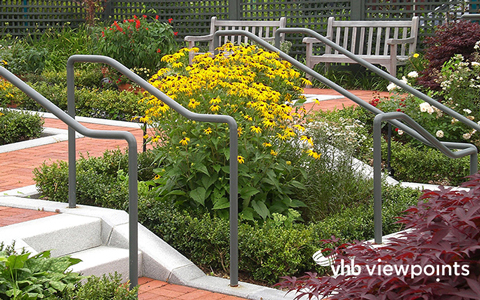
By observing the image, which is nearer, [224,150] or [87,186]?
[224,150]

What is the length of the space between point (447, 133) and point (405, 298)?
5.33 m

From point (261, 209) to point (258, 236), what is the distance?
49cm

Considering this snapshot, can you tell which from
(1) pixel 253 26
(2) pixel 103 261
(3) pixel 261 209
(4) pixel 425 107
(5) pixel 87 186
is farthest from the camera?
(1) pixel 253 26

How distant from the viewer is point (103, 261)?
387 cm

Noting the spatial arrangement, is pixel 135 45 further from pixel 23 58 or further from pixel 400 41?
pixel 400 41

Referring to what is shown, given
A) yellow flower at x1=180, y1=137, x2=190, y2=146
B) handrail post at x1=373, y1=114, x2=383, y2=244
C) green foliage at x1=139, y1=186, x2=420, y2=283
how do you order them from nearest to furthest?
green foliage at x1=139, y1=186, x2=420, y2=283 → handrail post at x1=373, y1=114, x2=383, y2=244 → yellow flower at x1=180, y1=137, x2=190, y2=146

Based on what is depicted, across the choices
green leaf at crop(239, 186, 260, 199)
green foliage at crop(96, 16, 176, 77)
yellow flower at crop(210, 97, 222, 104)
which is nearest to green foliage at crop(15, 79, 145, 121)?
green foliage at crop(96, 16, 176, 77)

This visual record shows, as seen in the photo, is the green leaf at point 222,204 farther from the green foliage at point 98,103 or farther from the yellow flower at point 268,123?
the green foliage at point 98,103

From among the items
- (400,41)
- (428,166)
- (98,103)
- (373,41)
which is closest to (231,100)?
(428,166)

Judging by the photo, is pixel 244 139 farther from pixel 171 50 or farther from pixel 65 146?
pixel 171 50

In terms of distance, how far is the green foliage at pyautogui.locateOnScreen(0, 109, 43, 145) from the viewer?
22.7 ft

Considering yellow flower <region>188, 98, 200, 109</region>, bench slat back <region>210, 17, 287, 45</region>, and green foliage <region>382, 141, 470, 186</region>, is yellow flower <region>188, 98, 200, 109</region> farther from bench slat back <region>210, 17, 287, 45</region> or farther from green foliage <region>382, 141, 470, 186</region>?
bench slat back <region>210, 17, 287, 45</region>

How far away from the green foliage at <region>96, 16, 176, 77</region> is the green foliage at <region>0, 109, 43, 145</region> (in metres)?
4.33

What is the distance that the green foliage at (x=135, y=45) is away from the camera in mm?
11375
